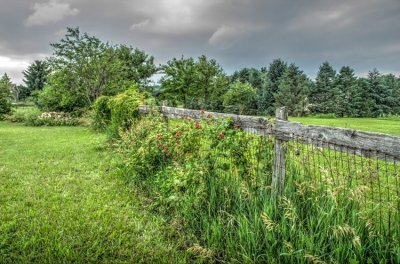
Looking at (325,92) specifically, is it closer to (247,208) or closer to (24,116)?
(24,116)

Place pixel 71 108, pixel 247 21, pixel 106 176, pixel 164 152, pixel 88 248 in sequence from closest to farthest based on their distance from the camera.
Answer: pixel 88 248 → pixel 164 152 → pixel 106 176 → pixel 247 21 → pixel 71 108

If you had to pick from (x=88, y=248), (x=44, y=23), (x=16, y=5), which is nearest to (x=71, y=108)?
(x=44, y=23)

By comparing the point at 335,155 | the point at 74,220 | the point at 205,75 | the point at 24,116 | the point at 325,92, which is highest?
the point at 205,75

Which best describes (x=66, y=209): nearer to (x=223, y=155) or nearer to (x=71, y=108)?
(x=223, y=155)

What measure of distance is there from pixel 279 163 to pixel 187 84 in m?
31.0

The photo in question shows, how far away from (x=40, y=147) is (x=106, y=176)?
488cm

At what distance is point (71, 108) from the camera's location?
20562mm

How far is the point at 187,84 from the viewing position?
3325cm

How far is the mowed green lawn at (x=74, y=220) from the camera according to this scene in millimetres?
2754

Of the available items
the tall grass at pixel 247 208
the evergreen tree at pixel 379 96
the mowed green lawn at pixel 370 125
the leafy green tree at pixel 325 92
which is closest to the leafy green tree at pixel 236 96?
the mowed green lawn at pixel 370 125

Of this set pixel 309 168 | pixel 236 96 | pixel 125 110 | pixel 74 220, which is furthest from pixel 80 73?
pixel 236 96

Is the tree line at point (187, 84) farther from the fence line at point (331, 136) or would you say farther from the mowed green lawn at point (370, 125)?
the mowed green lawn at point (370, 125)

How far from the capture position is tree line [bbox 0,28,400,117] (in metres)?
19.0

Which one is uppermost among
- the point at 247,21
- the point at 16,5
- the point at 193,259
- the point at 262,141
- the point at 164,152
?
the point at 247,21
